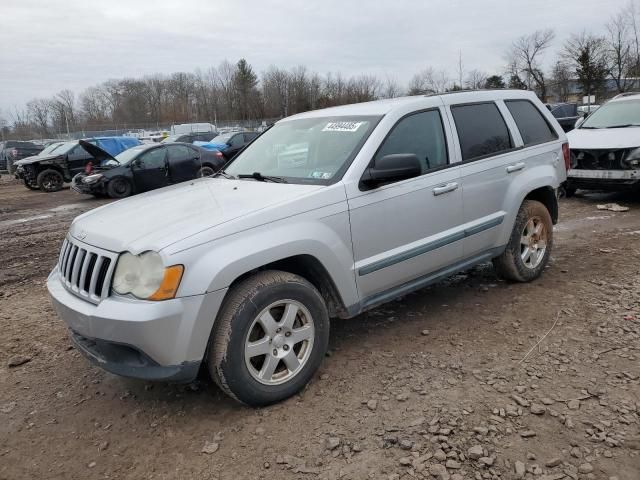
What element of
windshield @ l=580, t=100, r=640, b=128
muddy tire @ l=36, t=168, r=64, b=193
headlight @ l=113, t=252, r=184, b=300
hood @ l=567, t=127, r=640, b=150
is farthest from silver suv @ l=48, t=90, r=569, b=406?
muddy tire @ l=36, t=168, r=64, b=193

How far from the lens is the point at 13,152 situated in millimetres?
24750

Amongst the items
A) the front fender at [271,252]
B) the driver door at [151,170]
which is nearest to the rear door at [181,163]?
the driver door at [151,170]

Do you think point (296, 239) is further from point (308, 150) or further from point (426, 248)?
point (426, 248)

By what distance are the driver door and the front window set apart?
10.3 metres

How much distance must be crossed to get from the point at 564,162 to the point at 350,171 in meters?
2.86

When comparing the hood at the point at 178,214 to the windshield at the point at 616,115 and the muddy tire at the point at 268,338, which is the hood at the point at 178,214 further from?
the windshield at the point at 616,115

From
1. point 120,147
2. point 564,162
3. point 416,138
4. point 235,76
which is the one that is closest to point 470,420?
Answer: point 416,138

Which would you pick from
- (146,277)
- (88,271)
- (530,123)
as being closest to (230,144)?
(530,123)

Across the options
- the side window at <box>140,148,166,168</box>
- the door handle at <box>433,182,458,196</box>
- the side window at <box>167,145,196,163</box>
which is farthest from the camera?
the side window at <box>167,145,196,163</box>

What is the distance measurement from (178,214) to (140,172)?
1176 centimetres

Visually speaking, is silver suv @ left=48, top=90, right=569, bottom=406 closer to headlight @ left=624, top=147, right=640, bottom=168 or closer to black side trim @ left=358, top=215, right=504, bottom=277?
black side trim @ left=358, top=215, right=504, bottom=277

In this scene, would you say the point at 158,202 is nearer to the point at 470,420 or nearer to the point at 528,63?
the point at 470,420

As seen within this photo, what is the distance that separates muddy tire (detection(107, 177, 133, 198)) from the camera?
45.4 feet

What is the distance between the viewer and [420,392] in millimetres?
3252
